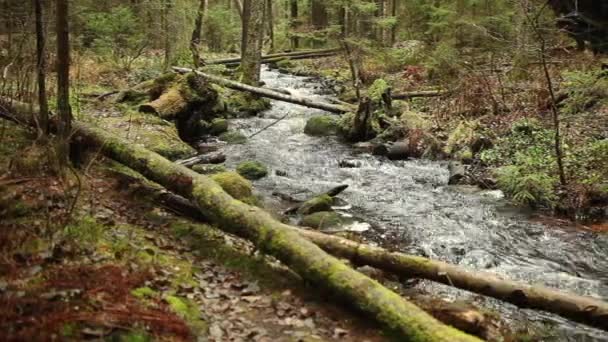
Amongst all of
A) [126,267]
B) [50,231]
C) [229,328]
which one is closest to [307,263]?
[229,328]

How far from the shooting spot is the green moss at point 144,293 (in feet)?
14.6

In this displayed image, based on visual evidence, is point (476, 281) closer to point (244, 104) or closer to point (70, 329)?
point (70, 329)

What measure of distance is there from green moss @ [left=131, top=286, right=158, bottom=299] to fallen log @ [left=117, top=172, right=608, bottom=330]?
6.39ft

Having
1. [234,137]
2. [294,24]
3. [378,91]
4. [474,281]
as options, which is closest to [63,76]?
[474,281]

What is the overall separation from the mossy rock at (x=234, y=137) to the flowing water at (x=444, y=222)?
0.36m

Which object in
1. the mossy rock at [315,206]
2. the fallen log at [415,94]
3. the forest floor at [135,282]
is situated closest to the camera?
the forest floor at [135,282]

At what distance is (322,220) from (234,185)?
154 cm

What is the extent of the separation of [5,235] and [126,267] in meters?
1.10

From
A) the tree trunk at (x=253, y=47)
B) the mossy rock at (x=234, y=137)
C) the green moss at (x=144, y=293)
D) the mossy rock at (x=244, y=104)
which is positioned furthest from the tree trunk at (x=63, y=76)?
the tree trunk at (x=253, y=47)

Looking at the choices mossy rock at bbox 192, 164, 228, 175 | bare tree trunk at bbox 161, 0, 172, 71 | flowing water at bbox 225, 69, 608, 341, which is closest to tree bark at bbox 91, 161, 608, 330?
flowing water at bbox 225, 69, 608, 341

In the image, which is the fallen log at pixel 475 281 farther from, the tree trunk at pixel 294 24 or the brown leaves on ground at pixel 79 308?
the tree trunk at pixel 294 24

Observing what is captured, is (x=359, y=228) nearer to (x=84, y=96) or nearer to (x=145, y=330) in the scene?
(x=145, y=330)

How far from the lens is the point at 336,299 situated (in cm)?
502

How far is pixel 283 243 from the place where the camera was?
5.40 meters
